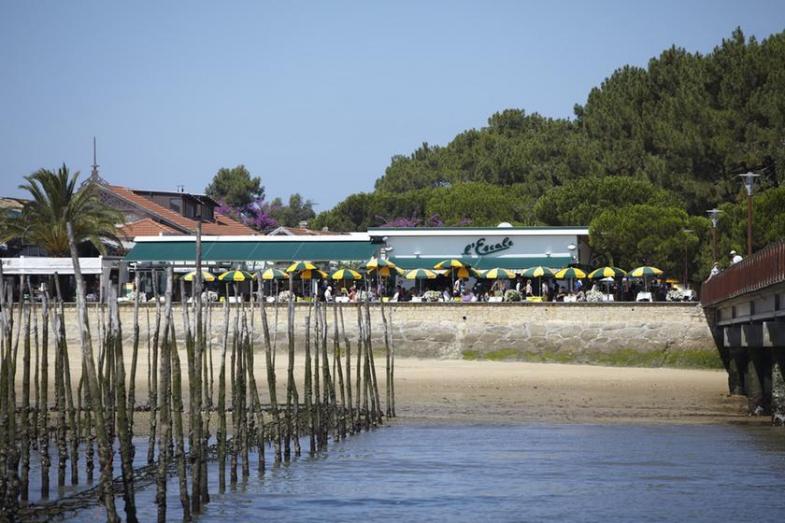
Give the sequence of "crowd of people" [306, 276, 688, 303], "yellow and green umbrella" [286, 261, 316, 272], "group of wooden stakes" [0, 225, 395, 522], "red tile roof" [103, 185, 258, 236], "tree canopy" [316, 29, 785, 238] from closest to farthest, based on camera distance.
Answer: "group of wooden stakes" [0, 225, 395, 522] → "crowd of people" [306, 276, 688, 303] → "yellow and green umbrella" [286, 261, 316, 272] → "tree canopy" [316, 29, 785, 238] → "red tile roof" [103, 185, 258, 236]

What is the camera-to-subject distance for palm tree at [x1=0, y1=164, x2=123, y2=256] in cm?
6794

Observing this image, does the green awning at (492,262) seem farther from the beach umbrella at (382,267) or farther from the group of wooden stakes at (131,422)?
the group of wooden stakes at (131,422)

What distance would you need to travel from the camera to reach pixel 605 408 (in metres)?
38.3

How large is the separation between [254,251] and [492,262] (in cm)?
1218

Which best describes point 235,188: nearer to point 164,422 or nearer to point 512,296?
point 512,296

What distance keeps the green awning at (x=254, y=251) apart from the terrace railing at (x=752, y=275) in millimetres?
30004

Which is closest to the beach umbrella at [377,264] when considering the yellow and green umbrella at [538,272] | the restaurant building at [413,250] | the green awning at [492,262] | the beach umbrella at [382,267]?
the beach umbrella at [382,267]

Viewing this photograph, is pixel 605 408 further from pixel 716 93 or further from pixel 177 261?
pixel 716 93

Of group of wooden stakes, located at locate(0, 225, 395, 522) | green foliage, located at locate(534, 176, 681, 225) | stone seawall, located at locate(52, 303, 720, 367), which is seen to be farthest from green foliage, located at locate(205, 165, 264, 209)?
group of wooden stakes, located at locate(0, 225, 395, 522)

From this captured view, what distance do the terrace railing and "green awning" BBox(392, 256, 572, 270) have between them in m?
26.6

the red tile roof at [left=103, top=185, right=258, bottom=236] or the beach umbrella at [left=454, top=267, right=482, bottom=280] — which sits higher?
the red tile roof at [left=103, top=185, right=258, bottom=236]

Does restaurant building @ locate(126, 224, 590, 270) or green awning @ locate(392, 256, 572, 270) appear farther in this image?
restaurant building @ locate(126, 224, 590, 270)

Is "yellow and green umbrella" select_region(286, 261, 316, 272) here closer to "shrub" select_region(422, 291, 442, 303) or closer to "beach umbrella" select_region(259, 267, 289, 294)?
"beach umbrella" select_region(259, 267, 289, 294)

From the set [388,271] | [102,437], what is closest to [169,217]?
[388,271]
